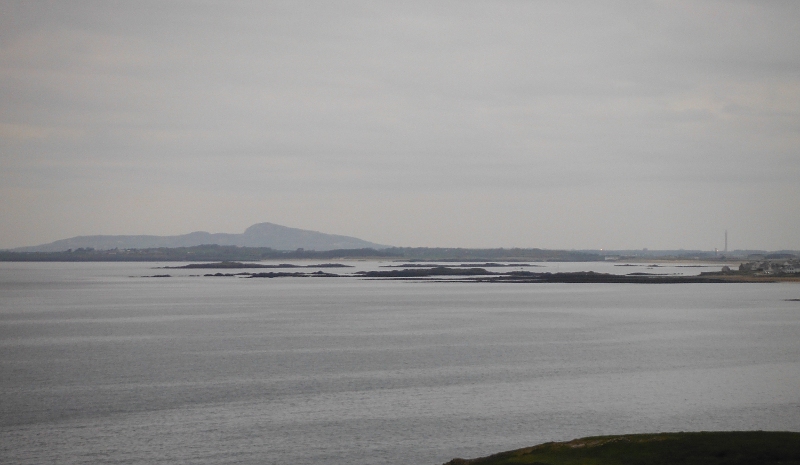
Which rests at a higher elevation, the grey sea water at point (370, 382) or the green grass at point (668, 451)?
the green grass at point (668, 451)

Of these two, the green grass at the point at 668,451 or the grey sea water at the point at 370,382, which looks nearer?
the green grass at the point at 668,451

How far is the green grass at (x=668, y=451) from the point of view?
17328mm

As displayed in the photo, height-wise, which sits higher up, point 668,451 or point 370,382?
point 668,451

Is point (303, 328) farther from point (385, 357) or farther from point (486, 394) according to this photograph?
point (486, 394)

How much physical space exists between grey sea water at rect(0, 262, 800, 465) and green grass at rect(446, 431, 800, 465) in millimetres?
4056

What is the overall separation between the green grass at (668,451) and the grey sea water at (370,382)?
4.06m

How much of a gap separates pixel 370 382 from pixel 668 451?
18.3 metres

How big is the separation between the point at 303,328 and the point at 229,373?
2299cm

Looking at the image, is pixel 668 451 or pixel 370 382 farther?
pixel 370 382

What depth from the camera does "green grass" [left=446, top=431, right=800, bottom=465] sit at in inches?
682

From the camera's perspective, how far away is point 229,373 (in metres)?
37.9

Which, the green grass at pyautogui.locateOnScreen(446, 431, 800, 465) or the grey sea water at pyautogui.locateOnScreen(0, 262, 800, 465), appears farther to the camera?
the grey sea water at pyautogui.locateOnScreen(0, 262, 800, 465)

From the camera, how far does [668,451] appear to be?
18.3 m

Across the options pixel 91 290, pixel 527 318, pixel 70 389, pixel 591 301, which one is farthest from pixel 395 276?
pixel 70 389
